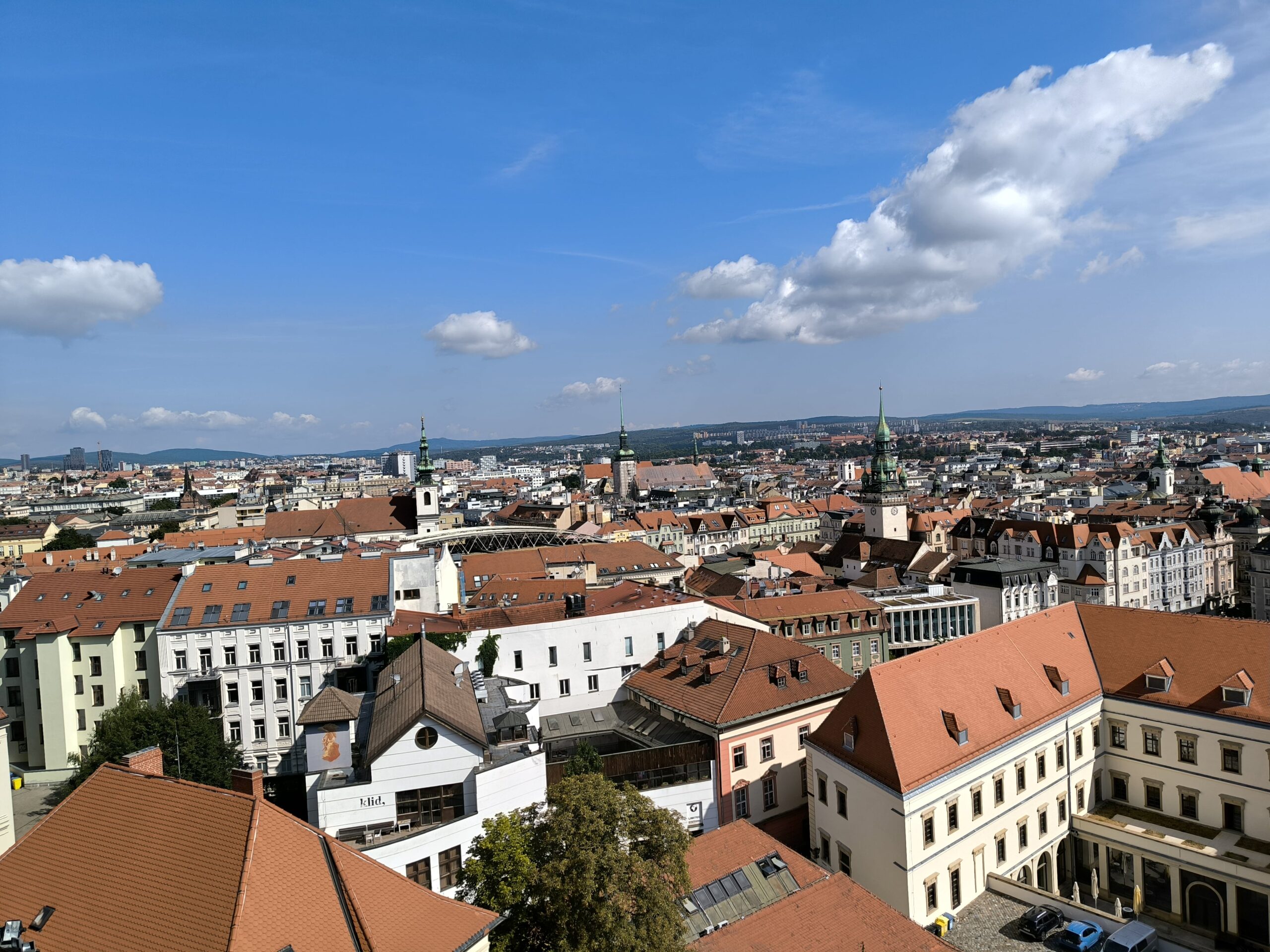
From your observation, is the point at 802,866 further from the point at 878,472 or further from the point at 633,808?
the point at 878,472

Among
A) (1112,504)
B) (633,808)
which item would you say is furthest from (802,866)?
(1112,504)

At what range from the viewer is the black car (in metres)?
30.1

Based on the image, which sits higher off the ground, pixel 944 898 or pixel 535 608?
pixel 535 608

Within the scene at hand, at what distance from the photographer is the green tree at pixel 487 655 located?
1742 inches

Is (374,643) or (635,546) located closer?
(374,643)

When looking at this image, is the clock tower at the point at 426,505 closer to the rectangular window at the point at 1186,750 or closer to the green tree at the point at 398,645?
the green tree at the point at 398,645

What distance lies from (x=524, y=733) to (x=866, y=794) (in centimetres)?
1398

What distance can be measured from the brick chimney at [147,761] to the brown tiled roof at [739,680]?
24.0 meters

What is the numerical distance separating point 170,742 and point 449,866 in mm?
18334

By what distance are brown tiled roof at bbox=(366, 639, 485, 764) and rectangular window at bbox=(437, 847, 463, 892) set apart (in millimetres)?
3866

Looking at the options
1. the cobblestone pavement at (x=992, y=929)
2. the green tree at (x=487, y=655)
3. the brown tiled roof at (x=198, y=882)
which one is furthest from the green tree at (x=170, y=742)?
the cobblestone pavement at (x=992, y=929)

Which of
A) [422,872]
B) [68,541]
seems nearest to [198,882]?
[422,872]

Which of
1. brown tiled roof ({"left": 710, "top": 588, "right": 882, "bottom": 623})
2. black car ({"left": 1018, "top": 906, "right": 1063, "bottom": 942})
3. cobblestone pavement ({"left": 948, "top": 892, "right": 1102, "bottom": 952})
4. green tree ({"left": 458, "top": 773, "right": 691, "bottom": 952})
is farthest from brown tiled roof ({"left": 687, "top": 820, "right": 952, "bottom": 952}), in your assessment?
brown tiled roof ({"left": 710, "top": 588, "right": 882, "bottom": 623})

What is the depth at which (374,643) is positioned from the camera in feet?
158
